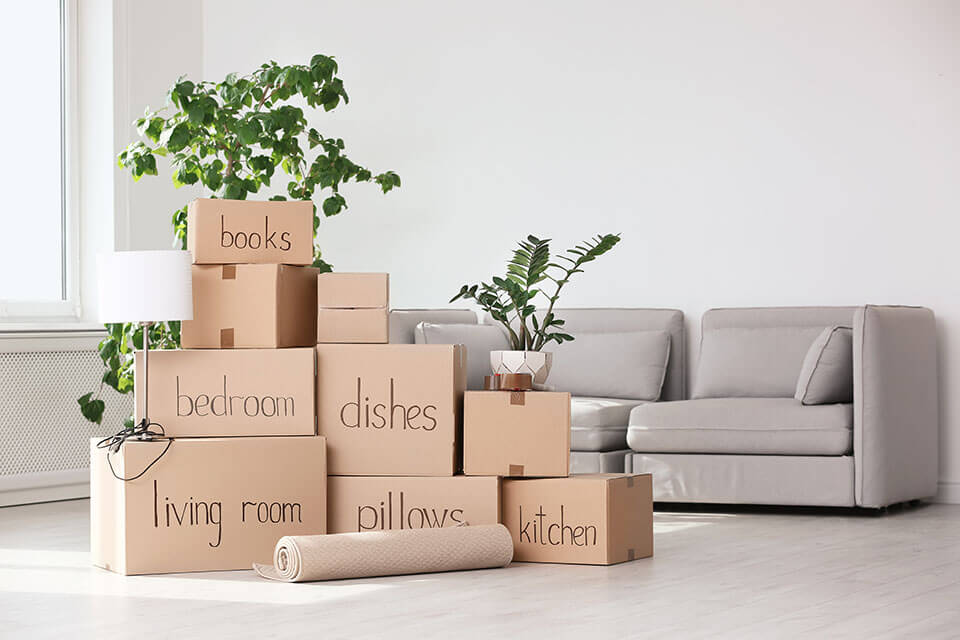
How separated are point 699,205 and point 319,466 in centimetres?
279

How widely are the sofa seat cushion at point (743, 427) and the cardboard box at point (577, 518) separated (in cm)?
123

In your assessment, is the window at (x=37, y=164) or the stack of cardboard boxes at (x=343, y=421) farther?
the window at (x=37, y=164)

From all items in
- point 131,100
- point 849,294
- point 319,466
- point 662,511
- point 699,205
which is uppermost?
point 131,100

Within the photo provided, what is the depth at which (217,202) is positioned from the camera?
4.01m

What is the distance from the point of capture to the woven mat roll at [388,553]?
3561 mm

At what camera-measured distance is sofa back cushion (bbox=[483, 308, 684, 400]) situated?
5.98m

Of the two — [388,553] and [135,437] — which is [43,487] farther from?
[388,553]

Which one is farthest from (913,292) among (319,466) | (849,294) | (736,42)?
(319,466)

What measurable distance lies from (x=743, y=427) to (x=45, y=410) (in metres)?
3.02

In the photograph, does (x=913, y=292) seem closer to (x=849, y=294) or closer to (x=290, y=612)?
(x=849, y=294)

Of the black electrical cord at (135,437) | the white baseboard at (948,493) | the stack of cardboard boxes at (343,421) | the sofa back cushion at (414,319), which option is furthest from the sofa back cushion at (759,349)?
the black electrical cord at (135,437)


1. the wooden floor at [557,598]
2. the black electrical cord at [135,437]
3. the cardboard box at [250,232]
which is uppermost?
the cardboard box at [250,232]

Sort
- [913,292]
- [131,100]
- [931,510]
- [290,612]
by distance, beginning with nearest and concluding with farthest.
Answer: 1. [290,612]
2. [931,510]
3. [913,292]
4. [131,100]

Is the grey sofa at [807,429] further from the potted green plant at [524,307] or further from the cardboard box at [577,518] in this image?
the cardboard box at [577,518]
